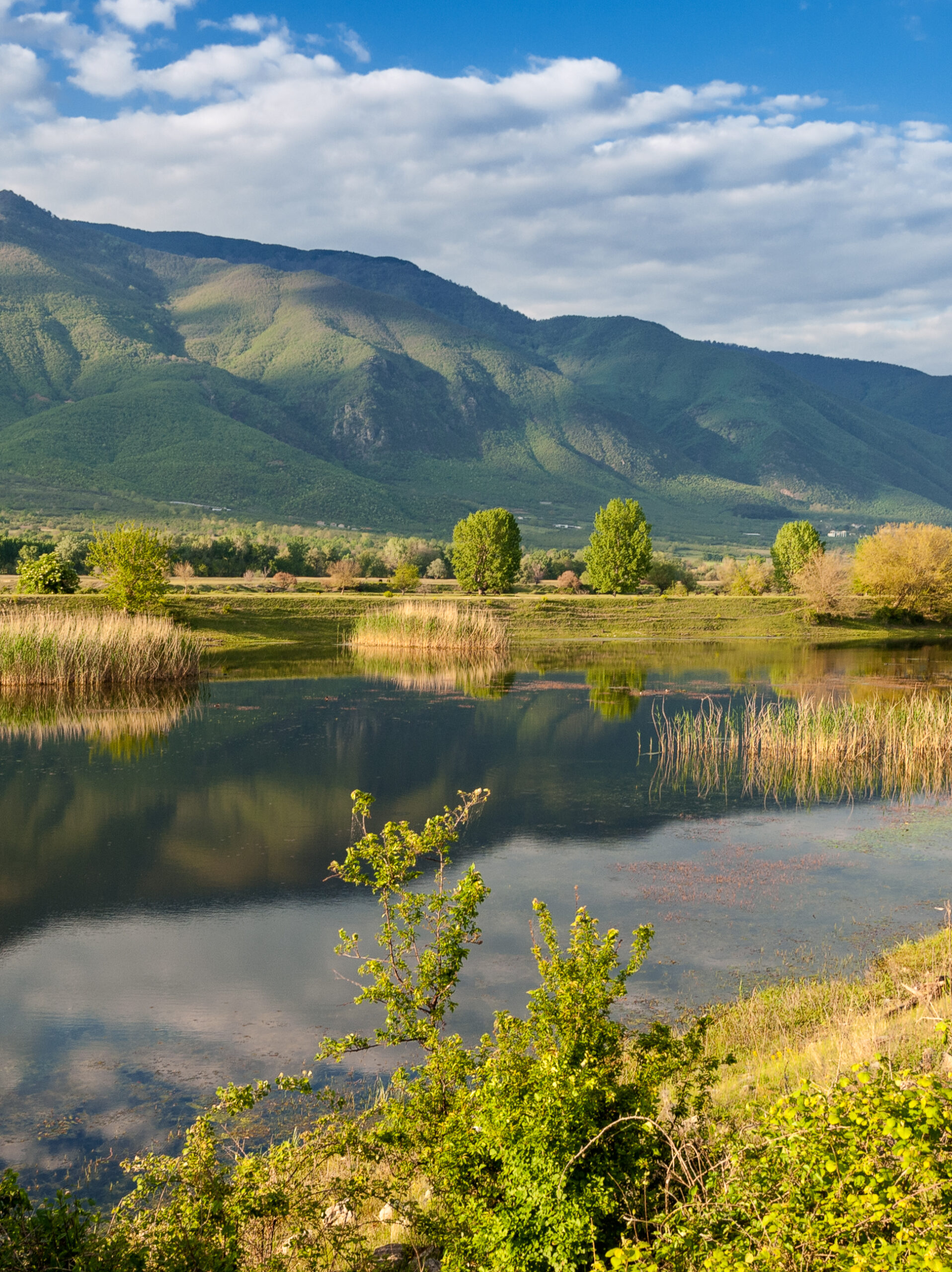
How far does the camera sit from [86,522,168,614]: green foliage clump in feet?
129

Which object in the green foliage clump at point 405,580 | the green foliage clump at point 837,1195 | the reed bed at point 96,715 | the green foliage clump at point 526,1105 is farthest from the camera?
the green foliage clump at point 405,580

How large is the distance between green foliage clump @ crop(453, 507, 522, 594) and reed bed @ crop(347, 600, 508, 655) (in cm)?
1226

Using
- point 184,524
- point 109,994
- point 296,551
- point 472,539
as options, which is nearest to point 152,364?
point 184,524

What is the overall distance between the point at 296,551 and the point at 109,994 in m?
63.9

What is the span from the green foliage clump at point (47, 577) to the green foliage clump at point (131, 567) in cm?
296

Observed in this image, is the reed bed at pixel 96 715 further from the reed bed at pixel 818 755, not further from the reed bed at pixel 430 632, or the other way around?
the reed bed at pixel 430 632

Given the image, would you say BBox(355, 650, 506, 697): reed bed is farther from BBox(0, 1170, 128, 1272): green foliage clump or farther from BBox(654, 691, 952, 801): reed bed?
BBox(0, 1170, 128, 1272): green foliage clump

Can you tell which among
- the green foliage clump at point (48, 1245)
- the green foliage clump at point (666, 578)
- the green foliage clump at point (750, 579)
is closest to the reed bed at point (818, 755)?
the green foliage clump at point (48, 1245)

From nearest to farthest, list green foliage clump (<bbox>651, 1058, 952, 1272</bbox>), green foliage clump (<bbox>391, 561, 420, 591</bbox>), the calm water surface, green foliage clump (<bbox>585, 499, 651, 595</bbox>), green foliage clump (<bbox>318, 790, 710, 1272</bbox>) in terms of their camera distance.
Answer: green foliage clump (<bbox>651, 1058, 952, 1272</bbox>), green foliage clump (<bbox>318, 790, 710, 1272</bbox>), the calm water surface, green foliage clump (<bbox>391, 561, 420, 591</bbox>), green foliage clump (<bbox>585, 499, 651, 595</bbox>)

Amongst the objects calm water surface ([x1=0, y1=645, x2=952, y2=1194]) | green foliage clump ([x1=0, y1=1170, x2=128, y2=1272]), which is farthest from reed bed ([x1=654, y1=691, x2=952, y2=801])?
green foliage clump ([x1=0, y1=1170, x2=128, y2=1272])

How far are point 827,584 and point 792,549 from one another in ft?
35.8

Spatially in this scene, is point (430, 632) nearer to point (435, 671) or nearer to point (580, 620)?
point (435, 671)

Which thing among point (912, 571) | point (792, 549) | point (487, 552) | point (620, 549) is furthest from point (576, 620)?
point (792, 549)

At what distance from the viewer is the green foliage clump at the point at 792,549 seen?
65.5m
